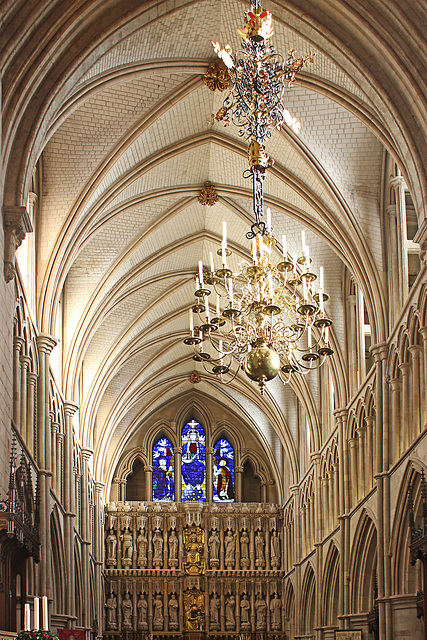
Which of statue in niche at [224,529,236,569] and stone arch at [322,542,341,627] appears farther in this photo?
statue in niche at [224,529,236,569]

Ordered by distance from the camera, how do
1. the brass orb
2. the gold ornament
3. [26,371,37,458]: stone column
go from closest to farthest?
the brass orb, [26,371,37,458]: stone column, the gold ornament

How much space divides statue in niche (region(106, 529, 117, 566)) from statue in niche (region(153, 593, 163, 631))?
2017mm

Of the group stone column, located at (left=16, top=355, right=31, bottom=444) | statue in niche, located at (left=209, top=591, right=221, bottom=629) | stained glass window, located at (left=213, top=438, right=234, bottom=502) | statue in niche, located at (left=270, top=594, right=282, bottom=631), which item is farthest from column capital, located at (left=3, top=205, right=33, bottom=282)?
stained glass window, located at (left=213, top=438, right=234, bottom=502)

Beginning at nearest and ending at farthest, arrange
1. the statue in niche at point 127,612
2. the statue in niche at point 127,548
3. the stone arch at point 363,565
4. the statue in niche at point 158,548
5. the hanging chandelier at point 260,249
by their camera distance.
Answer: the hanging chandelier at point 260,249
the stone arch at point 363,565
the statue in niche at point 127,612
the statue in niche at point 127,548
the statue in niche at point 158,548

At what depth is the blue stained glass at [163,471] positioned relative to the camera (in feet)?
122

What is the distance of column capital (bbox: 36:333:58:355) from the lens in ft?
62.8

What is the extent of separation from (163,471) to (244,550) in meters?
4.61

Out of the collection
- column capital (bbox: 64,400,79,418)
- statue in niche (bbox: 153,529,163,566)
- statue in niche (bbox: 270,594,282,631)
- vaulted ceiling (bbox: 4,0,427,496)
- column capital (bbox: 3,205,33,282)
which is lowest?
statue in niche (bbox: 270,594,282,631)

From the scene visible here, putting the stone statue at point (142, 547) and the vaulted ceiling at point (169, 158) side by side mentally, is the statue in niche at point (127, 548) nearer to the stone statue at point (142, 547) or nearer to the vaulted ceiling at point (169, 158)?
the stone statue at point (142, 547)

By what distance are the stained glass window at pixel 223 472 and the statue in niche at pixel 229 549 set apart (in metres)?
2.22

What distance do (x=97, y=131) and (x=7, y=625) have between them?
415 inches

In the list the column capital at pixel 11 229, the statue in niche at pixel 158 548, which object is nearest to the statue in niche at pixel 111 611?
the statue in niche at pixel 158 548

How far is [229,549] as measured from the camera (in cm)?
3503

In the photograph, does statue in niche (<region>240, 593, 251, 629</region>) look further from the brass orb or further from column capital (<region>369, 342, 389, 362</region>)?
the brass orb
